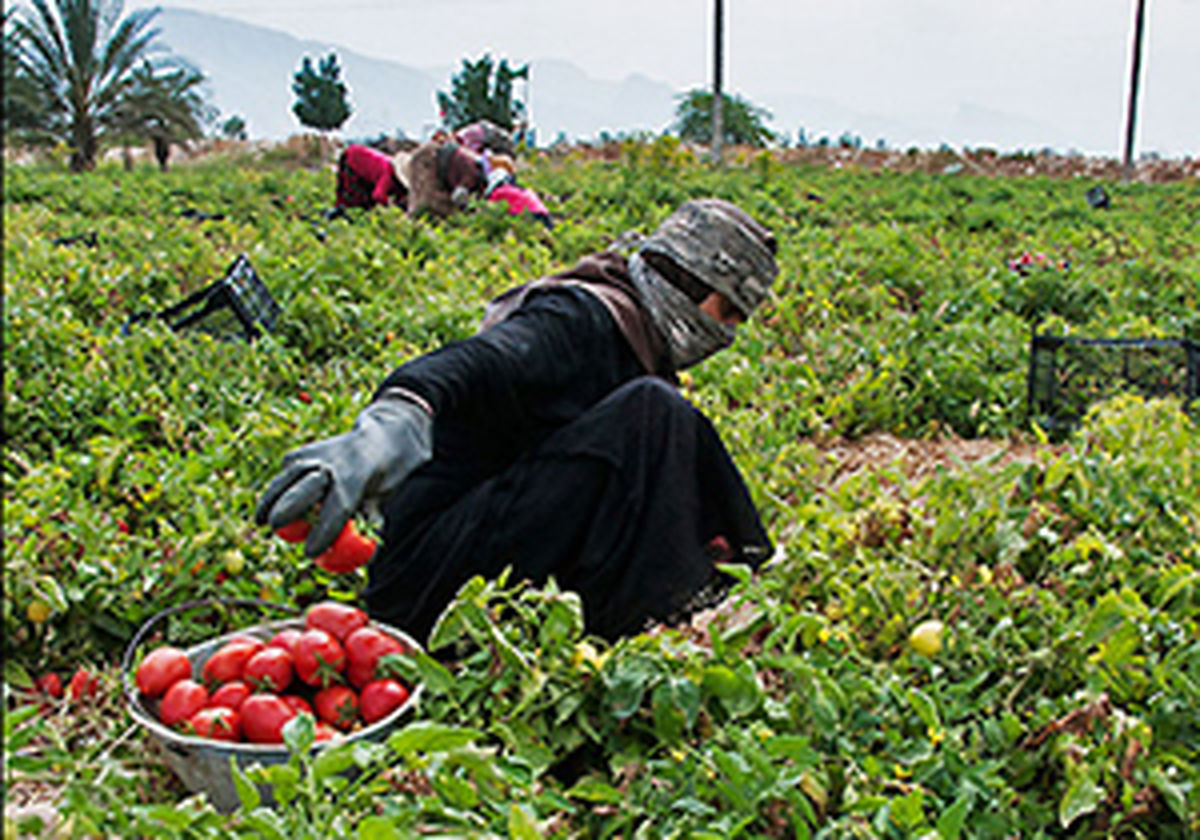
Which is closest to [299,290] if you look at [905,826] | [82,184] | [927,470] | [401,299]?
[401,299]

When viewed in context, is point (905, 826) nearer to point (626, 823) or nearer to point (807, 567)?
point (626, 823)

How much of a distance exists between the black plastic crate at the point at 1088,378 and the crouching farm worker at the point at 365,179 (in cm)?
518

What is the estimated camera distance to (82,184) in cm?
1091

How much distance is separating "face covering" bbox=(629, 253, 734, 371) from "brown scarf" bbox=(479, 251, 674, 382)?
0.06ft

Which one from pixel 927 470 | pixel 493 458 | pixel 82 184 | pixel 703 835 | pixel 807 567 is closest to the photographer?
pixel 703 835

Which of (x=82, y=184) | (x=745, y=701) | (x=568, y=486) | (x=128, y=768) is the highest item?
(x=82, y=184)

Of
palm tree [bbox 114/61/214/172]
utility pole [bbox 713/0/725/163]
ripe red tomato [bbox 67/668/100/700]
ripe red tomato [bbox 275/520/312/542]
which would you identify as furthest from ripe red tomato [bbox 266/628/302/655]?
utility pole [bbox 713/0/725/163]

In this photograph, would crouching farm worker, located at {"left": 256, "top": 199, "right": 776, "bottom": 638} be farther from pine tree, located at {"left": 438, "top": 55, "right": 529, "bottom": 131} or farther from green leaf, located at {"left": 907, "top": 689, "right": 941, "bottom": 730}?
pine tree, located at {"left": 438, "top": 55, "right": 529, "bottom": 131}

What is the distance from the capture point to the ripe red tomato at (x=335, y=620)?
2229 mm

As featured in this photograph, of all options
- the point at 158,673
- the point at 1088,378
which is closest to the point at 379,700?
the point at 158,673

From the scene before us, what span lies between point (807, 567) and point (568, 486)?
71cm

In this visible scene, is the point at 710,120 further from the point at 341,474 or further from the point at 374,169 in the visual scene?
the point at 341,474

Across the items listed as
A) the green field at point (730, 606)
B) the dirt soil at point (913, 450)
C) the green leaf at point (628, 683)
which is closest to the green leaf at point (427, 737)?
the green field at point (730, 606)

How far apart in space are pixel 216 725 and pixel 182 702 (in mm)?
105
